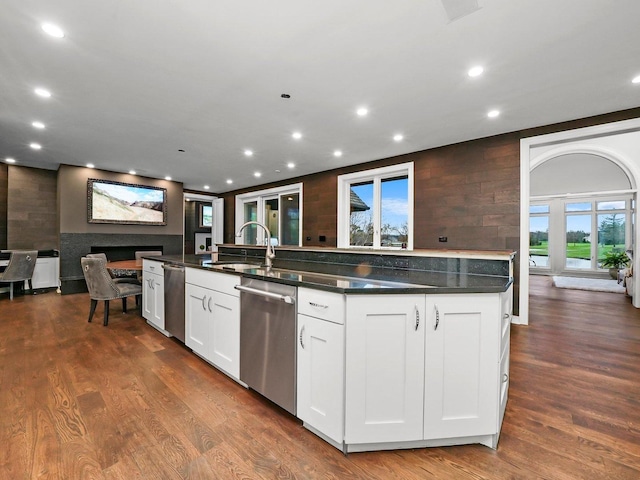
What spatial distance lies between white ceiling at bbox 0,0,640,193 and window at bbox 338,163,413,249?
1.16 m

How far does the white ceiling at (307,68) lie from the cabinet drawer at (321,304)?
1.75 meters

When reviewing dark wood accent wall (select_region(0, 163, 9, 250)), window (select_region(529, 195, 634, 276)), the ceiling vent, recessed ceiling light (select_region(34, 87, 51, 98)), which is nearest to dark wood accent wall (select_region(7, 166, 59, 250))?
dark wood accent wall (select_region(0, 163, 9, 250))

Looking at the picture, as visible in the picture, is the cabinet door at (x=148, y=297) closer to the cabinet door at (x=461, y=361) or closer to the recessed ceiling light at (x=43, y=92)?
the recessed ceiling light at (x=43, y=92)

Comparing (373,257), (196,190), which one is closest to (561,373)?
(373,257)

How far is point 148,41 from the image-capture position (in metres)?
2.10

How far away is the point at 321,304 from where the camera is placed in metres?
1.55

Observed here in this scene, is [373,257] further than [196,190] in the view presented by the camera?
No

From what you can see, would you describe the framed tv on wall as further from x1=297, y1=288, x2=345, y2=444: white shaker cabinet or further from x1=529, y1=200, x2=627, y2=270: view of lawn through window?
x1=529, y1=200, x2=627, y2=270: view of lawn through window

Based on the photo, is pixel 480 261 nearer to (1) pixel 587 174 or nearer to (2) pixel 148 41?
(2) pixel 148 41

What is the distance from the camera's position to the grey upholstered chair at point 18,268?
16.2 ft

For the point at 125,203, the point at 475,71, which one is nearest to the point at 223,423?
the point at 475,71

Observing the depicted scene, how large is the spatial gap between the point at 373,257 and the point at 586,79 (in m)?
2.52

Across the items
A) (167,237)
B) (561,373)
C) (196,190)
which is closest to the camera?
(561,373)

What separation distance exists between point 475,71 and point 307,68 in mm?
1435
